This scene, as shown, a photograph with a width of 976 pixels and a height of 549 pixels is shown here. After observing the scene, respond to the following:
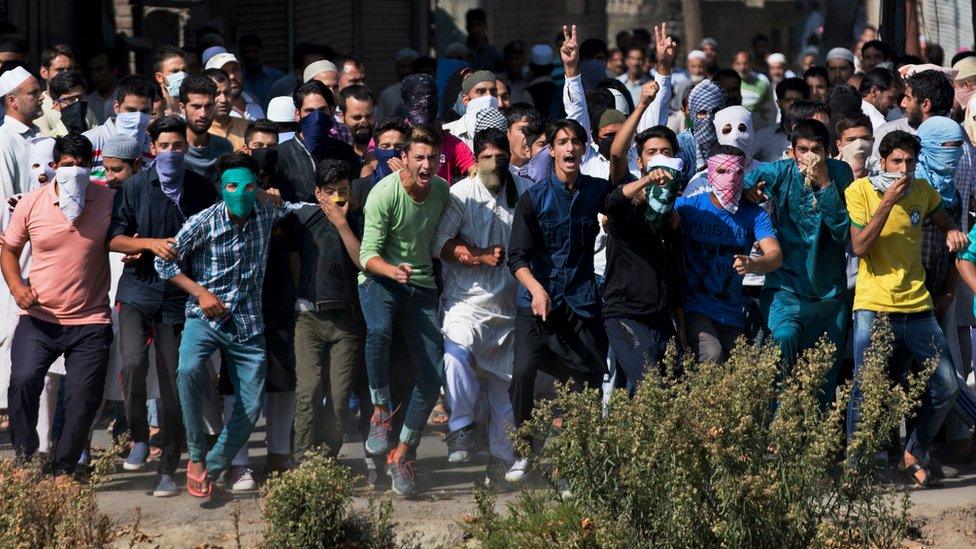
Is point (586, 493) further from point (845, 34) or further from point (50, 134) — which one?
point (845, 34)

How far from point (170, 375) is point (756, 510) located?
349cm

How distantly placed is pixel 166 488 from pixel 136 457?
2.12 ft

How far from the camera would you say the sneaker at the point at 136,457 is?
8.84 m

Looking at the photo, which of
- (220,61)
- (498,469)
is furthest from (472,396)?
(220,61)

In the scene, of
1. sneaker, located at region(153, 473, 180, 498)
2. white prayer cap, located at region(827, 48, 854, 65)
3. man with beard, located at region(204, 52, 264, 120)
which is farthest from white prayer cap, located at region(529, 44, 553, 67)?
sneaker, located at region(153, 473, 180, 498)

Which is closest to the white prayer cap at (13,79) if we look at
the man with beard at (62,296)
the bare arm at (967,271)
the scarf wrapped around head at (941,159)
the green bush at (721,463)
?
the man with beard at (62,296)

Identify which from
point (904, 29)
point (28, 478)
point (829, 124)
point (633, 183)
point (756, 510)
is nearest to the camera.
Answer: point (756, 510)

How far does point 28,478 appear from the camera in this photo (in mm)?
7004

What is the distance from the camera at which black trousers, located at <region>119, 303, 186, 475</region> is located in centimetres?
837

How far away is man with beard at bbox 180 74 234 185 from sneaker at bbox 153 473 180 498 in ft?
5.30

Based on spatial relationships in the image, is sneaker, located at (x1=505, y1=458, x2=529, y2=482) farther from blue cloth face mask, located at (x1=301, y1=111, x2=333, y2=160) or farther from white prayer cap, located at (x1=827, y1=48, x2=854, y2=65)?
white prayer cap, located at (x1=827, y1=48, x2=854, y2=65)

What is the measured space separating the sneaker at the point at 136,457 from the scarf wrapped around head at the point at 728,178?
11.0ft

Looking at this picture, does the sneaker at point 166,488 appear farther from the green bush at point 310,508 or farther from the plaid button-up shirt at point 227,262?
the green bush at point 310,508

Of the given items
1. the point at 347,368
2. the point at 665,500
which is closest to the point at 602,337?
the point at 347,368
